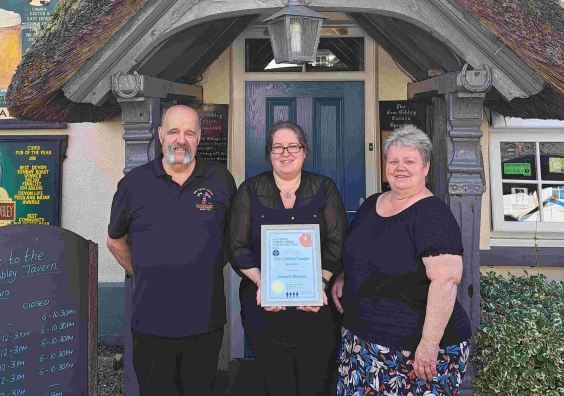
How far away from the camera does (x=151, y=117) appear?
371 centimetres

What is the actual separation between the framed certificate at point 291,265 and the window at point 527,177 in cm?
311

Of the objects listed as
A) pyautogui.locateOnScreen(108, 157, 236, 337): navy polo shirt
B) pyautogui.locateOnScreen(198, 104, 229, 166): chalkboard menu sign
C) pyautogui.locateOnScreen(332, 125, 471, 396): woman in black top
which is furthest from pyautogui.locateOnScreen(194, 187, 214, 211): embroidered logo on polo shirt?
pyautogui.locateOnScreen(198, 104, 229, 166): chalkboard menu sign

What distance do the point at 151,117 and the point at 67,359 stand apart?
1664mm

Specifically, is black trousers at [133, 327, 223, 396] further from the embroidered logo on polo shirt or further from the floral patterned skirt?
the floral patterned skirt

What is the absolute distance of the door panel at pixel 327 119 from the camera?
501 cm

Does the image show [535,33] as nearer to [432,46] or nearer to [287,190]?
[432,46]

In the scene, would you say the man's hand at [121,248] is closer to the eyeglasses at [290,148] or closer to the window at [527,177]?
the eyeglasses at [290,148]

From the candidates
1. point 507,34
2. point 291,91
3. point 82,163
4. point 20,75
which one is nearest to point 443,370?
point 507,34

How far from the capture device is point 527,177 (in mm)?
5297

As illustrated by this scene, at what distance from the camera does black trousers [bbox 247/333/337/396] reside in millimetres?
2850

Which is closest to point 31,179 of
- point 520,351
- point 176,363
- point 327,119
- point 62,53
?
point 62,53

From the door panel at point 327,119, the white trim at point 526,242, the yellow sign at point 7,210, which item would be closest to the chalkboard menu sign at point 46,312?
the door panel at point 327,119

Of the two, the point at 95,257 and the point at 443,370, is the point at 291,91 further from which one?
the point at 443,370

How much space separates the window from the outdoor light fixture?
271 centimetres
